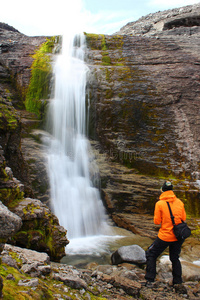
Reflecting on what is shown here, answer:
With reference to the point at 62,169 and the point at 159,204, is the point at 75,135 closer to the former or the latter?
the point at 62,169

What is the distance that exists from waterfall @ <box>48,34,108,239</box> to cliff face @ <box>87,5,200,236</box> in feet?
1.99

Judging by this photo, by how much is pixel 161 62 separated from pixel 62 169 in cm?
806

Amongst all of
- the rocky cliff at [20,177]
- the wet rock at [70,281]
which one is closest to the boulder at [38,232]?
the rocky cliff at [20,177]

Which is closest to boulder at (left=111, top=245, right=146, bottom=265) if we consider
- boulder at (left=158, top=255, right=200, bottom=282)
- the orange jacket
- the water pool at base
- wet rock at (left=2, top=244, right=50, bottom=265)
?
the water pool at base

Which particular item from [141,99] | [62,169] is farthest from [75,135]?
[141,99]

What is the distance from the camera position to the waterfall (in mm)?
8784

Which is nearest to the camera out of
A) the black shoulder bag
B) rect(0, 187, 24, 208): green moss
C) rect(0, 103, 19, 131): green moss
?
the black shoulder bag

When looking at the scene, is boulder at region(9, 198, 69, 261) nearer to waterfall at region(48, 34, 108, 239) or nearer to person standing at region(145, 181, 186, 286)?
person standing at region(145, 181, 186, 286)

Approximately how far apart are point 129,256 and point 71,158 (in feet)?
17.8

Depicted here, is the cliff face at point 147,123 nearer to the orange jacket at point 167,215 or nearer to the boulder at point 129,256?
the boulder at point 129,256

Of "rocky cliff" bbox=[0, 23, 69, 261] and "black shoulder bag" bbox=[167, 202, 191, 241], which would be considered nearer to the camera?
"black shoulder bag" bbox=[167, 202, 191, 241]

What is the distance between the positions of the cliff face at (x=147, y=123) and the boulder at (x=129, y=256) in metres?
3.42

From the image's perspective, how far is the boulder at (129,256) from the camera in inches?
228

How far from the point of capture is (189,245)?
24.9 ft
